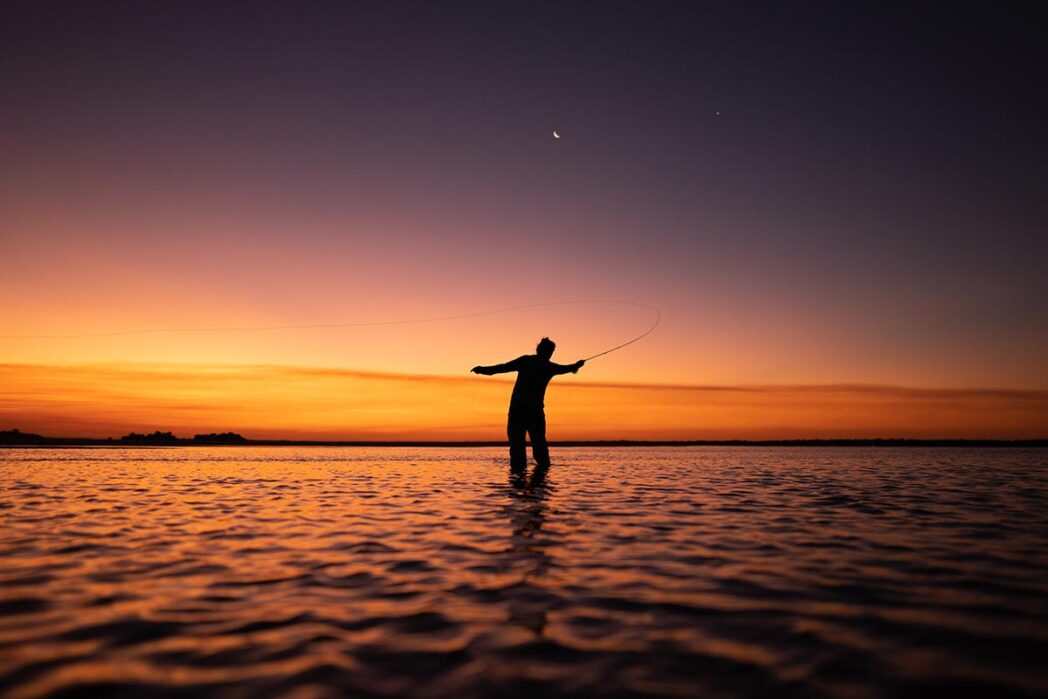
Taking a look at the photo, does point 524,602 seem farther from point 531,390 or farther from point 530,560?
point 531,390

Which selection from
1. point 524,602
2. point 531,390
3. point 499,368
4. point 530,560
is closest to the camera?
point 524,602

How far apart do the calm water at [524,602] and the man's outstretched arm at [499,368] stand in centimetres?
612

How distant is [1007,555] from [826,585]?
8.21ft

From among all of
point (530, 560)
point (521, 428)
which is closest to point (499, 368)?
point (521, 428)

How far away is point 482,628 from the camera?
3.95 meters

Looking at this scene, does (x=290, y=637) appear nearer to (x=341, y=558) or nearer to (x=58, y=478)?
(x=341, y=558)

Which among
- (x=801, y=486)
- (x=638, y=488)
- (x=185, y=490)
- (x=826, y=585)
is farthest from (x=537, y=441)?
(x=826, y=585)

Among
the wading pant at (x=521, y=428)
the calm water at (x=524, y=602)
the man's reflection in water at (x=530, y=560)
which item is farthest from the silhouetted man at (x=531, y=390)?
the calm water at (x=524, y=602)

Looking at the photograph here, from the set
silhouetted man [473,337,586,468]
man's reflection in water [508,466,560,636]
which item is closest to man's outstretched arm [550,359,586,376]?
silhouetted man [473,337,586,468]

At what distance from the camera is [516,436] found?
1677 centimetres

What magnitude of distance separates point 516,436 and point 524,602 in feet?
40.1

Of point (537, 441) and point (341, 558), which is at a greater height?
point (537, 441)

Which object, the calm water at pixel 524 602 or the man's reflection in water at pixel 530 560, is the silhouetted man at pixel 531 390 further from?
the calm water at pixel 524 602

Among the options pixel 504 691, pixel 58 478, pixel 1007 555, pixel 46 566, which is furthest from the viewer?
pixel 58 478
